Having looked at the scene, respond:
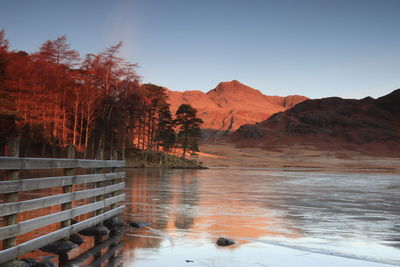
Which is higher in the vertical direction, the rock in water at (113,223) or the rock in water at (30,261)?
the rock in water at (30,261)

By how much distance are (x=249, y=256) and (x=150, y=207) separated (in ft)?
26.0

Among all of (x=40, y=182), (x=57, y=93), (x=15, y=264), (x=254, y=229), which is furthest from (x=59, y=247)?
(x=57, y=93)

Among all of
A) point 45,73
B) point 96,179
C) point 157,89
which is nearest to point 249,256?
point 96,179

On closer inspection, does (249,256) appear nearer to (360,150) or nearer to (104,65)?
(104,65)

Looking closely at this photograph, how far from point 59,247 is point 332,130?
17808 centimetres

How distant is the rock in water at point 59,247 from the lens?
767 centimetres

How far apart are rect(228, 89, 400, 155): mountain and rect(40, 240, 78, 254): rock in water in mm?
149589

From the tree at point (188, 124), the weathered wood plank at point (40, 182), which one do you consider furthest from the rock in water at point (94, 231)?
the tree at point (188, 124)

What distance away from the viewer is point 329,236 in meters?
10.1

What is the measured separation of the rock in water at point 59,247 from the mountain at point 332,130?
14959 cm

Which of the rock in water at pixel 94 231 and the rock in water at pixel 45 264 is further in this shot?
the rock in water at pixel 94 231

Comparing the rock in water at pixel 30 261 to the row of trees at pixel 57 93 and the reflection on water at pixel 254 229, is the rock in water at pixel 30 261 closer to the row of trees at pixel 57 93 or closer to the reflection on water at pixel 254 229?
the reflection on water at pixel 254 229

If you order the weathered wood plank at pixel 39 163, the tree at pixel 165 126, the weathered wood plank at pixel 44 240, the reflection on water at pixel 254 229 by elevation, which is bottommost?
the reflection on water at pixel 254 229

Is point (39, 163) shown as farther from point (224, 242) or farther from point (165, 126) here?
point (165, 126)
